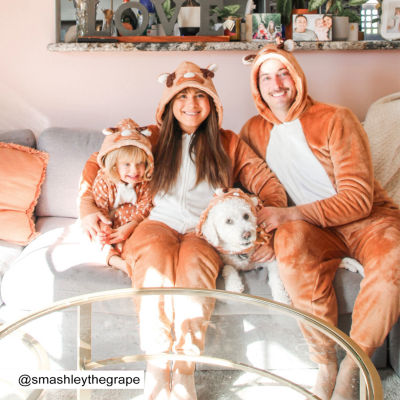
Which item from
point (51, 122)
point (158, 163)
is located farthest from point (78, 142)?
point (158, 163)

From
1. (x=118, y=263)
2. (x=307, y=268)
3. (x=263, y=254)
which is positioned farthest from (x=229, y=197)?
(x=118, y=263)

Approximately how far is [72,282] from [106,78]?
1.11m

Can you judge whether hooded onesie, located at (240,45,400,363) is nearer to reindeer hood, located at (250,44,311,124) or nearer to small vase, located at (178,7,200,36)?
reindeer hood, located at (250,44,311,124)

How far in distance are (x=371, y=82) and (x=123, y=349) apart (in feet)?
6.15

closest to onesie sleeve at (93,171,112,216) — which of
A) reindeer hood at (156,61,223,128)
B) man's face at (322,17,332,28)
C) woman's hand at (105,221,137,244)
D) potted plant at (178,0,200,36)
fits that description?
woman's hand at (105,221,137,244)

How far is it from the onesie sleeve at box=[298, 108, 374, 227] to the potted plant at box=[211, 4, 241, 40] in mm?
758

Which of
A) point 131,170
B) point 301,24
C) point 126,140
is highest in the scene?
point 301,24

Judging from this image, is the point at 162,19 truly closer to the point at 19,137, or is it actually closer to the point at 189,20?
the point at 189,20

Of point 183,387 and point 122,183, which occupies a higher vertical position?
point 122,183

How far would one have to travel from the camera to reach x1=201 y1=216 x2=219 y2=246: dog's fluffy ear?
1566 millimetres

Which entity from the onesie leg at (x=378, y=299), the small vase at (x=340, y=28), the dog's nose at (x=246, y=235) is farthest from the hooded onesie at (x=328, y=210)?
the small vase at (x=340, y=28)

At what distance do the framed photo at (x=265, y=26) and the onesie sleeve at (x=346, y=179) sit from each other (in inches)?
26.0

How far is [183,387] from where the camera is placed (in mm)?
998

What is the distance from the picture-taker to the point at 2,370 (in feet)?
3.03
